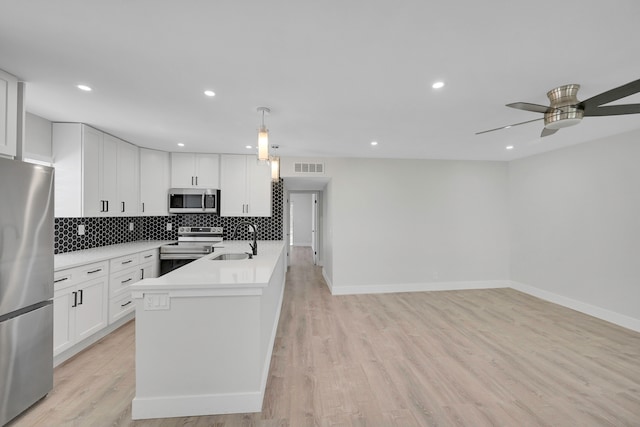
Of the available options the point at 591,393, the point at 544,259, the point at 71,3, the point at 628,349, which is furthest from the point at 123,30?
the point at 544,259

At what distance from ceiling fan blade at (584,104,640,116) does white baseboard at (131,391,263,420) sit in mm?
3307

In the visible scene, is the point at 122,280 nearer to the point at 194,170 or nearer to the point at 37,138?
Result: the point at 37,138

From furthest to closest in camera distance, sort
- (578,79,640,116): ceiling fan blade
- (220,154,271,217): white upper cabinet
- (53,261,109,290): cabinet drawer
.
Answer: (220,154,271,217): white upper cabinet
(53,261,109,290): cabinet drawer
(578,79,640,116): ceiling fan blade

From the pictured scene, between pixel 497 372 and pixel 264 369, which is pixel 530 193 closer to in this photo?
pixel 497 372

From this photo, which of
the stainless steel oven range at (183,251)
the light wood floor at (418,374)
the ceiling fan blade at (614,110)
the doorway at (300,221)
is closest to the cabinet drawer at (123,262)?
the stainless steel oven range at (183,251)

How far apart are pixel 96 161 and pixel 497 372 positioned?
5.14 m

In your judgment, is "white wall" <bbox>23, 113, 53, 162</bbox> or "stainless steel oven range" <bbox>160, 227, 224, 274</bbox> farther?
"stainless steel oven range" <bbox>160, 227, 224, 274</bbox>

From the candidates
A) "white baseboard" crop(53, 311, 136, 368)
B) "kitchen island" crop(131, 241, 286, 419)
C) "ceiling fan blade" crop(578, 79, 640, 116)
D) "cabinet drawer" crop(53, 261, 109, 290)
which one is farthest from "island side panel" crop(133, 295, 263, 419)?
"ceiling fan blade" crop(578, 79, 640, 116)

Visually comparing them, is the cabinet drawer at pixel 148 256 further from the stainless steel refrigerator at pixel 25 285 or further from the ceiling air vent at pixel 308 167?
the ceiling air vent at pixel 308 167

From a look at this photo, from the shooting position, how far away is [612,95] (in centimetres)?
164

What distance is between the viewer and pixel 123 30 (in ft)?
4.93

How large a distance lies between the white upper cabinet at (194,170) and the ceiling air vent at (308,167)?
1.42 meters

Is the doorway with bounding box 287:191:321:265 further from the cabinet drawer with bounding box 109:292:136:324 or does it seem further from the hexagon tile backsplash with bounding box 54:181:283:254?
the cabinet drawer with bounding box 109:292:136:324

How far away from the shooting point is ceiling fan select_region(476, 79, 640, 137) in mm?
1761
